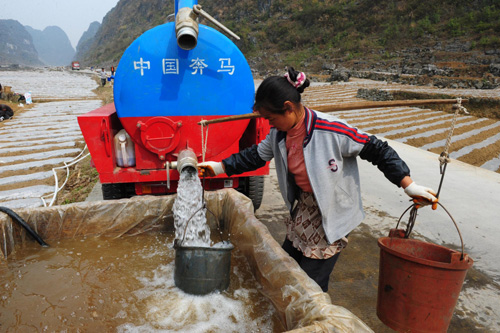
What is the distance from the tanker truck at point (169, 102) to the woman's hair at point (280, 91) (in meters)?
1.09

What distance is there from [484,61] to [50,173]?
92.9 feet

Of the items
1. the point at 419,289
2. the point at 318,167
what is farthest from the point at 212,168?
the point at 419,289

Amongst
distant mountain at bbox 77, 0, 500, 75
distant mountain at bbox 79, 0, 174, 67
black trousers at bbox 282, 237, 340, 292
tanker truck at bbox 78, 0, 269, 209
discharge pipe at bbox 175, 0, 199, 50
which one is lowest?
black trousers at bbox 282, 237, 340, 292

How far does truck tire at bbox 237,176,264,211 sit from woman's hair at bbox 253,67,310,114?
6.26 feet

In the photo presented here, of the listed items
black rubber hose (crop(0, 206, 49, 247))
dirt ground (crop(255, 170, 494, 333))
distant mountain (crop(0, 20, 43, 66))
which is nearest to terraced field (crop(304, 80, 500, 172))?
dirt ground (crop(255, 170, 494, 333))

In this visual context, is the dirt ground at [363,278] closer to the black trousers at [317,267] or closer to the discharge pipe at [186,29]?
the black trousers at [317,267]

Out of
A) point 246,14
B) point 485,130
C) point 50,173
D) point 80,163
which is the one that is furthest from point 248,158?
point 246,14

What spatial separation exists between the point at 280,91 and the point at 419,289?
3.69 feet

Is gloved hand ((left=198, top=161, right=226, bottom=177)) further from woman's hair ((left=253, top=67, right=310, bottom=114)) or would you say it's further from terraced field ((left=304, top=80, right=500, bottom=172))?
terraced field ((left=304, top=80, right=500, bottom=172))

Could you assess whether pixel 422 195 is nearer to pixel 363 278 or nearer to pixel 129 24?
pixel 363 278

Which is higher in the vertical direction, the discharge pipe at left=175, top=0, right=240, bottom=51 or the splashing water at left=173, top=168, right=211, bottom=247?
the discharge pipe at left=175, top=0, right=240, bottom=51

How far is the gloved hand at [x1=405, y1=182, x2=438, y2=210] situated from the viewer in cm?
157

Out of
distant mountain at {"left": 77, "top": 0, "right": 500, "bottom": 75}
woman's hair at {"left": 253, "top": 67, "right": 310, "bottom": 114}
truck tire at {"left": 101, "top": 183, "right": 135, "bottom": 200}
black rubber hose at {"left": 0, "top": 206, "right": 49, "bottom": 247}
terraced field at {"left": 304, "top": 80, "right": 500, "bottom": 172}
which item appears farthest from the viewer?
distant mountain at {"left": 77, "top": 0, "right": 500, "bottom": 75}

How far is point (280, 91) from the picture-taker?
160cm
